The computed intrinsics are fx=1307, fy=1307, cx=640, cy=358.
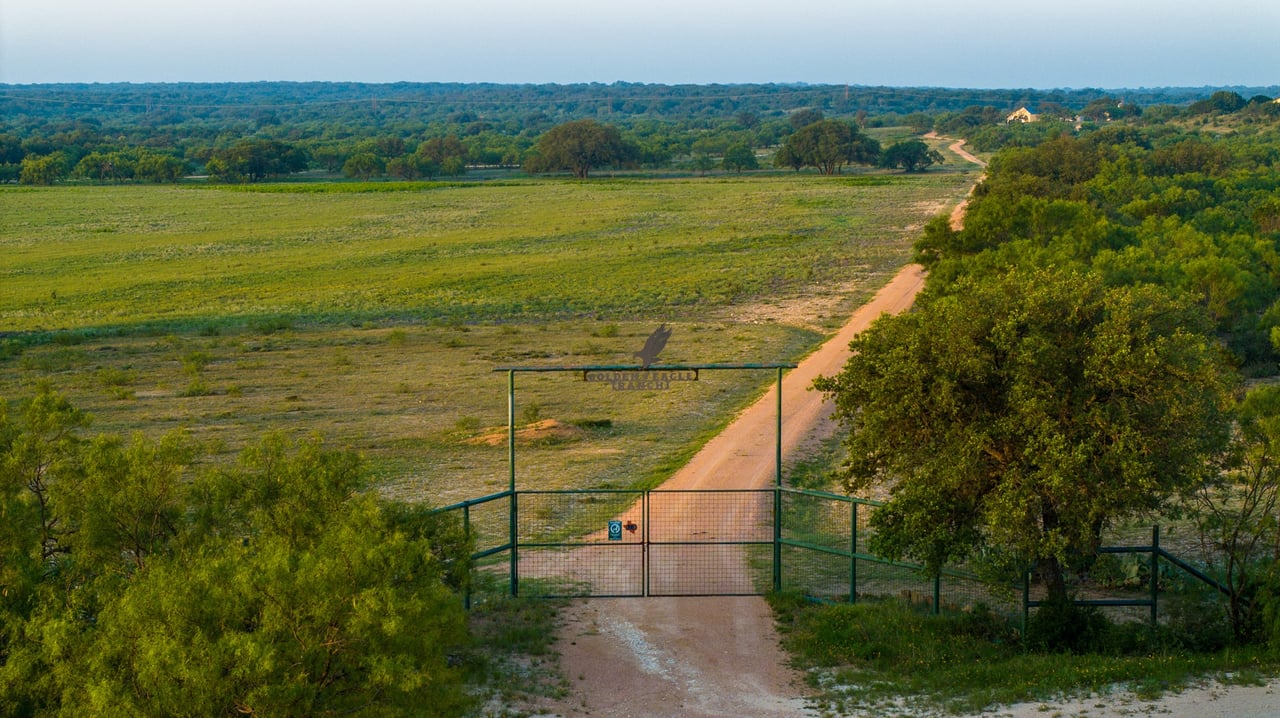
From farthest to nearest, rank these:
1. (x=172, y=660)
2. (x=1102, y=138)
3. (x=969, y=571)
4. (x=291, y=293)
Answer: (x=1102, y=138) < (x=291, y=293) < (x=969, y=571) < (x=172, y=660)

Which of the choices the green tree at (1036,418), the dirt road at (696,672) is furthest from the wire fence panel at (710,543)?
the green tree at (1036,418)

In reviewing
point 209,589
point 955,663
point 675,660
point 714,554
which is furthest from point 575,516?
point 209,589

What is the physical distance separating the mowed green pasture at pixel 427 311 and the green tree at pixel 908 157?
3367 cm

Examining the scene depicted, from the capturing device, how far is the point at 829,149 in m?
143

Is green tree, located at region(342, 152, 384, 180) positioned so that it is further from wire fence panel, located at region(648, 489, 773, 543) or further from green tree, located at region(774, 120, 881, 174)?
wire fence panel, located at region(648, 489, 773, 543)

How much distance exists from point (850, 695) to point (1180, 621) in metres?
5.29

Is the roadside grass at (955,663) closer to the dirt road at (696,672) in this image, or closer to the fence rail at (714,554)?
the dirt road at (696,672)

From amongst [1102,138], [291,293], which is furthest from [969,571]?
[1102,138]

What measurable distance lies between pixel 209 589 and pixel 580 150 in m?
134

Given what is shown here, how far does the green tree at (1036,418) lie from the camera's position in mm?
16047

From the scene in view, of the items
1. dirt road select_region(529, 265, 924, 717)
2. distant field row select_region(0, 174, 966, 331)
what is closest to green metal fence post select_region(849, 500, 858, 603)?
dirt road select_region(529, 265, 924, 717)

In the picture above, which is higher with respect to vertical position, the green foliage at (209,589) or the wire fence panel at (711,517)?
the green foliage at (209,589)

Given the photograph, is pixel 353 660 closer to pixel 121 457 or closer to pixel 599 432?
pixel 121 457

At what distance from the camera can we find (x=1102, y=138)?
400ft
